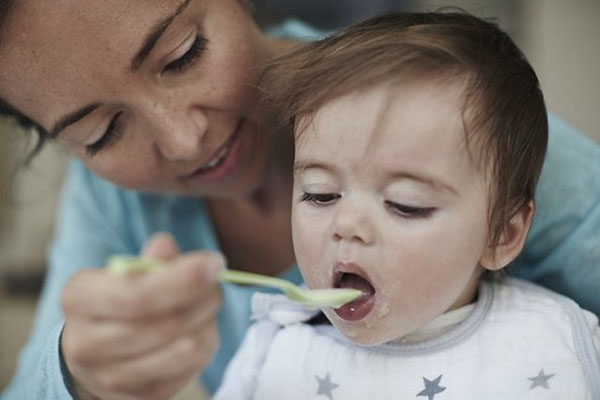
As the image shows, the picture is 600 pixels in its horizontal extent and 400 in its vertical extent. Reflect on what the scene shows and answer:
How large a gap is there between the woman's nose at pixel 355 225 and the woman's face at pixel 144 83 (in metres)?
0.25

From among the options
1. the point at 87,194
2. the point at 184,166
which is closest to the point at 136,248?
the point at 87,194

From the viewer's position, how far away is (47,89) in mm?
861

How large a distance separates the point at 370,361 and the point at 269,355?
127 millimetres

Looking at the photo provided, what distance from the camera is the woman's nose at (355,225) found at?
2.38 ft

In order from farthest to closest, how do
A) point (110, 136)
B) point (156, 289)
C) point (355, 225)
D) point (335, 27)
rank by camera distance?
point (335, 27)
point (110, 136)
point (355, 225)
point (156, 289)

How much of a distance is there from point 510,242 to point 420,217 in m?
0.15

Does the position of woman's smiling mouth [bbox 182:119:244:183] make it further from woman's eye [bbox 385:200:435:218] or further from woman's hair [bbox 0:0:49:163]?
woman's eye [bbox 385:200:435:218]

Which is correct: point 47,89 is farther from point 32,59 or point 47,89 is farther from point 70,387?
point 70,387

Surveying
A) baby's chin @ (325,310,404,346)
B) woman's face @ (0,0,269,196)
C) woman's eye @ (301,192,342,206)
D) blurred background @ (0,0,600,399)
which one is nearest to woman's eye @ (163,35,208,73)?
woman's face @ (0,0,269,196)

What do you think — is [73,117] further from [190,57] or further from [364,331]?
[364,331]

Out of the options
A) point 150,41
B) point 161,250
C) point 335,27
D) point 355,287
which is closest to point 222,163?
point 150,41

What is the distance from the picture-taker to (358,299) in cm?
75

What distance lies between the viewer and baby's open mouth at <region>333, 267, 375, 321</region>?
0.75m

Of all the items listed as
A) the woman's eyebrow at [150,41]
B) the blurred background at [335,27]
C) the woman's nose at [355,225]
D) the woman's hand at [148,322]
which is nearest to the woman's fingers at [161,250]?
the woman's hand at [148,322]
